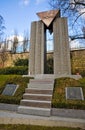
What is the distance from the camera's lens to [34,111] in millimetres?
5980

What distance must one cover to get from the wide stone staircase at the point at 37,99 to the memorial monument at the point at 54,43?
6.14ft

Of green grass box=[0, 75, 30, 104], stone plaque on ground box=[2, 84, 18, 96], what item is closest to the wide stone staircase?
green grass box=[0, 75, 30, 104]

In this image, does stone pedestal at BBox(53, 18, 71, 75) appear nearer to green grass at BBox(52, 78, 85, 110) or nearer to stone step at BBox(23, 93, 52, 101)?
green grass at BBox(52, 78, 85, 110)

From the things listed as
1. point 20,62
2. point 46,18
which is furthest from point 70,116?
point 20,62

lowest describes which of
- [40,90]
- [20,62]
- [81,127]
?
[81,127]

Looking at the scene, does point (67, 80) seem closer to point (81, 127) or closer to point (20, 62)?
point (81, 127)

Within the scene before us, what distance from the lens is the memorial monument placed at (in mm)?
9716

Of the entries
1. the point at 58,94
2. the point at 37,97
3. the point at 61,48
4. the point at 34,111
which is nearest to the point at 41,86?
the point at 37,97

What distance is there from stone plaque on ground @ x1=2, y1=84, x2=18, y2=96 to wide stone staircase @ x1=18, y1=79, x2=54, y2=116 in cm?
58

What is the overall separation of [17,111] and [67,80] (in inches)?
117

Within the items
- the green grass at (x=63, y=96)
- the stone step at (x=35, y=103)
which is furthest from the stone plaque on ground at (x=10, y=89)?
the green grass at (x=63, y=96)

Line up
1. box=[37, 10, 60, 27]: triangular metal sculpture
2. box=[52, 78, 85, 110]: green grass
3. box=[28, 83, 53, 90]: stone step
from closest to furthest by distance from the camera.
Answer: box=[52, 78, 85, 110]: green grass → box=[28, 83, 53, 90]: stone step → box=[37, 10, 60, 27]: triangular metal sculpture

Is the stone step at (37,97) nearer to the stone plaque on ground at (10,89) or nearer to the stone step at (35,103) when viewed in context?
the stone step at (35,103)

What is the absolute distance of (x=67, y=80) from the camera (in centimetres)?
813
